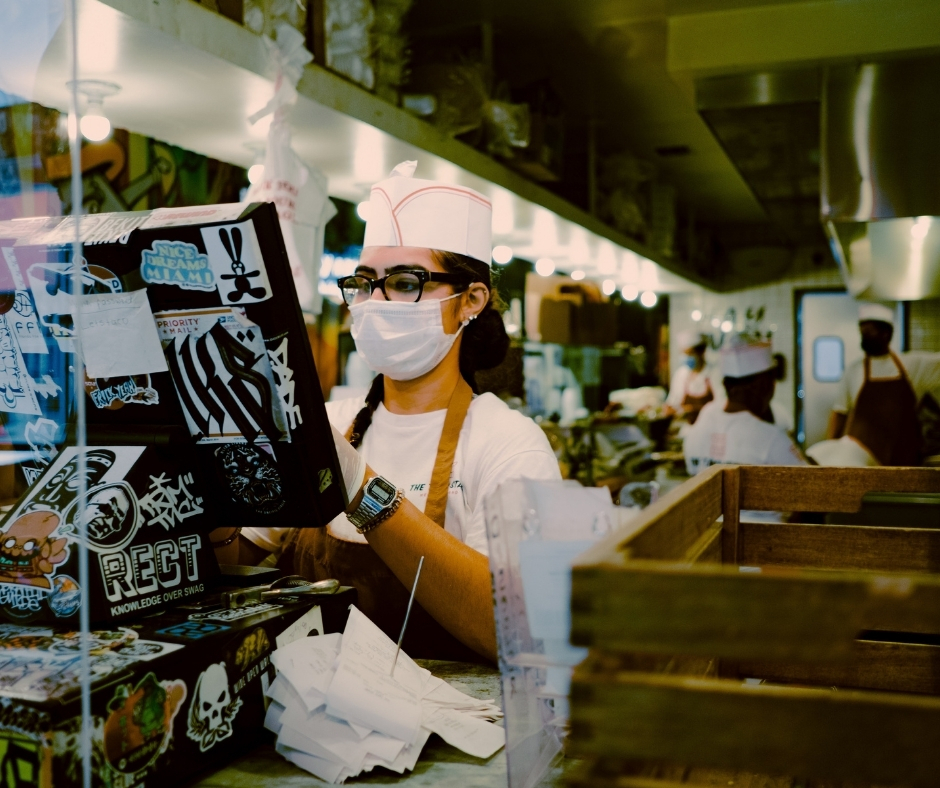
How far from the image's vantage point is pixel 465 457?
1664 millimetres

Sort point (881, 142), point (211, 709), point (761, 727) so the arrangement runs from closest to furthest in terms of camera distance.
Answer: point (761, 727), point (211, 709), point (881, 142)

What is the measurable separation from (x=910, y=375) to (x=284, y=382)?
5.65m

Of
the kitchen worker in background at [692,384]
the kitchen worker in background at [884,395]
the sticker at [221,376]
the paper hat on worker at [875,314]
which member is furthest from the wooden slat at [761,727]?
the kitchen worker in background at [692,384]

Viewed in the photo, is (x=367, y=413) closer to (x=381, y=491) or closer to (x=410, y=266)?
(x=410, y=266)

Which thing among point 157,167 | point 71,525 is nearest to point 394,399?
point 71,525

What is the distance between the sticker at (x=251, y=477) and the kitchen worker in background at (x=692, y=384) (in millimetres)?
6953

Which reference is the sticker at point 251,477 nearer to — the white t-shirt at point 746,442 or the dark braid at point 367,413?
the dark braid at point 367,413

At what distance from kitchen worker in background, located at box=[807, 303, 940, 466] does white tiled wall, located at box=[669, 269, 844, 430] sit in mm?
3864

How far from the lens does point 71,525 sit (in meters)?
0.95

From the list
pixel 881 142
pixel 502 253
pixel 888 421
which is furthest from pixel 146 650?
pixel 888 421

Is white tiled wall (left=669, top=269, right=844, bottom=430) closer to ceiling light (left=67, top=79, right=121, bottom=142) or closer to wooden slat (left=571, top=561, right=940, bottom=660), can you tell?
ceiling light (left=67, top=79, right=121, bottom=142)

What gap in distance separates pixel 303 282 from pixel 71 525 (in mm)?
1548

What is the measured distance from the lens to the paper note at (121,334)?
100cm

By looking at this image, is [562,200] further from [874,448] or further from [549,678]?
[549,678]
